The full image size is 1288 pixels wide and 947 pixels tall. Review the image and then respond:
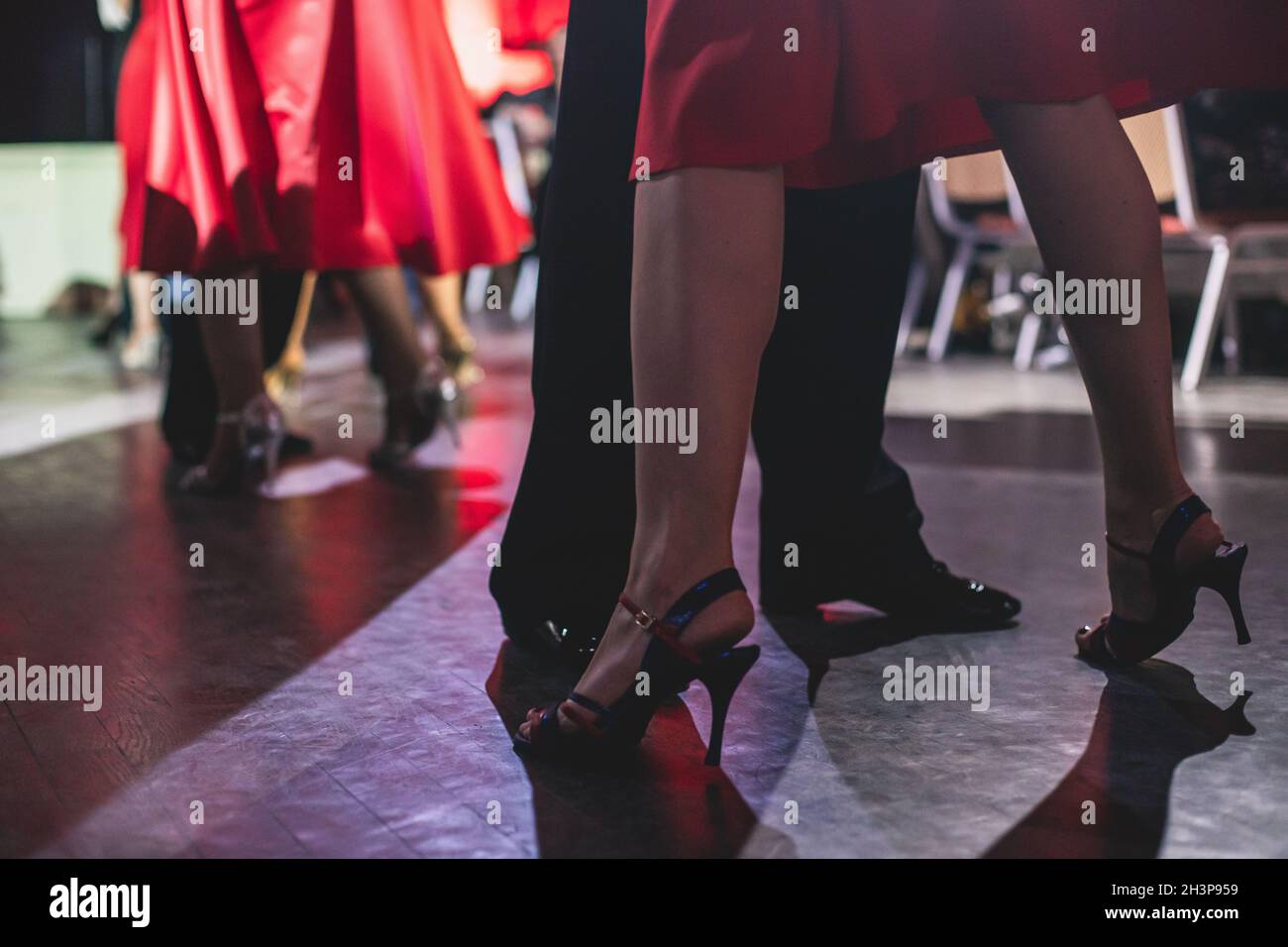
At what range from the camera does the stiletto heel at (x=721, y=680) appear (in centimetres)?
96

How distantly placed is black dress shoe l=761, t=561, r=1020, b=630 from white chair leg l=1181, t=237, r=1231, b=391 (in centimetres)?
216

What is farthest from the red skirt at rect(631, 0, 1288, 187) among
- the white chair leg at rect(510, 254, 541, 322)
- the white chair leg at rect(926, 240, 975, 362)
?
the white chair leg at rect(510, 254, 541, 322)

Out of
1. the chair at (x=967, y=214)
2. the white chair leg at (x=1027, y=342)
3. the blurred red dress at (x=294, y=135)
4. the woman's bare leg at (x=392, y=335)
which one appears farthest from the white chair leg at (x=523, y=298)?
the blurred red dress at (x=294, y=135)

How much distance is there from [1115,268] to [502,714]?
1.99ft

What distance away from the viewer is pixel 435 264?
88.7 inches

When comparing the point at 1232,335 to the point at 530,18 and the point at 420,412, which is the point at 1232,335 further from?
the point at 530,18

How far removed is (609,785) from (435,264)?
1440 mm

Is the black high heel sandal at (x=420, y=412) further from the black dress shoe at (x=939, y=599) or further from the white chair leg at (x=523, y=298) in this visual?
the white chair leg at (x=523, y=298)

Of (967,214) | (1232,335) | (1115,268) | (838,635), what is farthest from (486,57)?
(967,214)

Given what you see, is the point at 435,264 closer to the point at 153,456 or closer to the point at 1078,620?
the point at 153,456

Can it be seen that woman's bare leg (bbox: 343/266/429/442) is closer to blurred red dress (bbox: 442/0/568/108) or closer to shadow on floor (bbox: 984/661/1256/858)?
blurred red dress (bbox: 442/0/568/108)

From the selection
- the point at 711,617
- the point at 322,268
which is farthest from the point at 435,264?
the point at 711,617

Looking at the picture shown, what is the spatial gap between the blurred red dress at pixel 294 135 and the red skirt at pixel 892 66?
1157mm

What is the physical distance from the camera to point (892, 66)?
3.36 ft
